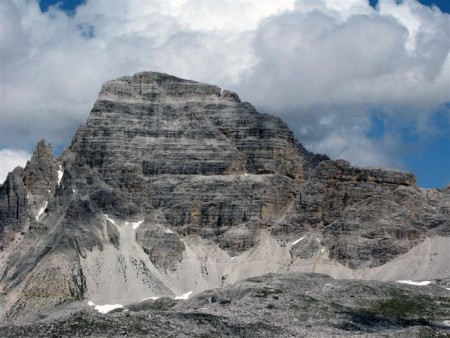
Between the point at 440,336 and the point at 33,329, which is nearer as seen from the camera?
the point at 33,329

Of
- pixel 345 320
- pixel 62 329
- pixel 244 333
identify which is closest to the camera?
pixel 62 329

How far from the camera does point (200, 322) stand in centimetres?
16638

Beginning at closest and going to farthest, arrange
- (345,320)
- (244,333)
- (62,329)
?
(62,329) → (244,333) → (345,320)

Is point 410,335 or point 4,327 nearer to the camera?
point 4,327

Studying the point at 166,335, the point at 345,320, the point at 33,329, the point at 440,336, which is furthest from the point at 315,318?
the point at 33,329

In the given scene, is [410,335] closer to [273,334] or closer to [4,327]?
[273,334]

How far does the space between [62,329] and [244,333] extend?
26508 millimetres

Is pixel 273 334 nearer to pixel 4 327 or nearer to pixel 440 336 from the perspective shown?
pixel 440 336

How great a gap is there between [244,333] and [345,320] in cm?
3205

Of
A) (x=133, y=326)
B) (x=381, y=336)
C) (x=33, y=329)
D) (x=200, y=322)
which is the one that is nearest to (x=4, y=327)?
(x=33, y=329)

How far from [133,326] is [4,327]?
1576 cm

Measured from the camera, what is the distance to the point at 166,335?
156 metres

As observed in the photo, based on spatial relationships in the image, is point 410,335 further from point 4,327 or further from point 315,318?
point 4,327

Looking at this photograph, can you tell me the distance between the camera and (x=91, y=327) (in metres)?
153
